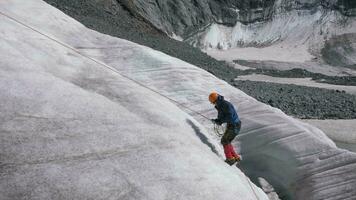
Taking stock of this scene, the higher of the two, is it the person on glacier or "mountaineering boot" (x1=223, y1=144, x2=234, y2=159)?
the person on glacier

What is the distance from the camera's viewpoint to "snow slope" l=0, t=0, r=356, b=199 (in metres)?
11.2

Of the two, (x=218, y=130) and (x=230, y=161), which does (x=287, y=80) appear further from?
(x=230, y=161)

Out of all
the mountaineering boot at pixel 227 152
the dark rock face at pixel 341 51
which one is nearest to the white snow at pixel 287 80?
the dark rock face at pixel 341 51

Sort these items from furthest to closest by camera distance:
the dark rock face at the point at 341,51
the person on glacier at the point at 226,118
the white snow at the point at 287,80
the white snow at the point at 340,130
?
the dark rock face at the point at 341,51, the white snow at the point at 287,80, the white snow at the point at 340,130, the person on glacier at the point at 226,118

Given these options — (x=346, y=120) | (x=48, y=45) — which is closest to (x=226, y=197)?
(x=48, y=45)

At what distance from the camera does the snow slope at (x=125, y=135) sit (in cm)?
1121

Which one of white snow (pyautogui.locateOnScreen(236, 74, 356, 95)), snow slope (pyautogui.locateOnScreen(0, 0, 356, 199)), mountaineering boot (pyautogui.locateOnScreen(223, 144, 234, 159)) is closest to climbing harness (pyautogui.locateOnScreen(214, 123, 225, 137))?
snow slope (pyautogui.locateOnScreen(0, 0, 356, 199))

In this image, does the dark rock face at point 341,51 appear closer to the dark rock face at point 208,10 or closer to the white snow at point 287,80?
the dark rock face at point 208,10

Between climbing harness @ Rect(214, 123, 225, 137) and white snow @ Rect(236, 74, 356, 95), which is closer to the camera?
climbing harness @ Rect(214, 123, 225, 137)

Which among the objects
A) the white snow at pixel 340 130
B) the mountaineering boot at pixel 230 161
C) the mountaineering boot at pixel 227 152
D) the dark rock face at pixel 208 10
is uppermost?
the mountaineering boot at pixel 227 152

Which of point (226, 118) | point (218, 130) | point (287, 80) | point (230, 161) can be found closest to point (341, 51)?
point (287, 80)

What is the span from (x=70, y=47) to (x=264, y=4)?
7467 centimetres

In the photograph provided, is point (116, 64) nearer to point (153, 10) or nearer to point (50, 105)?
point (50, 105)

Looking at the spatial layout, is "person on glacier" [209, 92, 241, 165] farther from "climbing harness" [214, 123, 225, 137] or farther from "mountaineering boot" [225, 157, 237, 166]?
"climbing harness" [214, 123, 225, 137]
